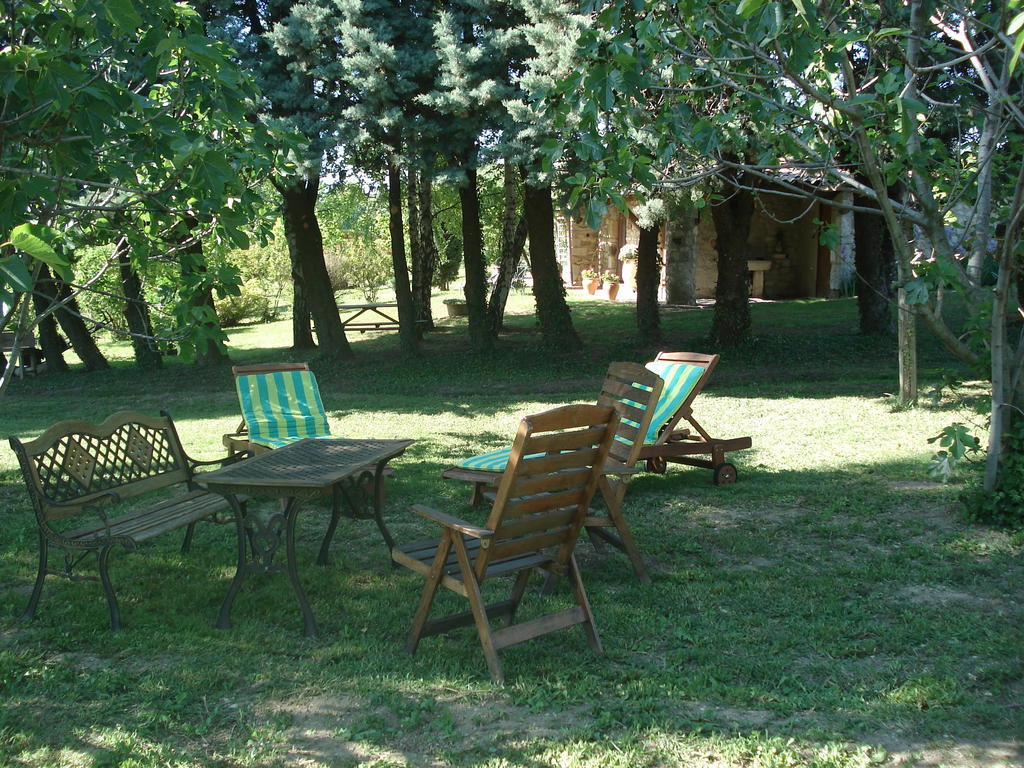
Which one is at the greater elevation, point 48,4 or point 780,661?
point 48,4

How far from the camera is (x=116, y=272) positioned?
1916 centimetres

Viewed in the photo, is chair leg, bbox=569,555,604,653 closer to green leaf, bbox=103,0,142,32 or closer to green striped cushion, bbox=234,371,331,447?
green leaf, bbox=103,0,142,32

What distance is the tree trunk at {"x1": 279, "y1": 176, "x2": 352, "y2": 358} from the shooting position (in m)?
15.2

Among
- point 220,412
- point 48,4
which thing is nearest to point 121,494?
point 48,4

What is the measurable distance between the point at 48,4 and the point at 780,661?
413 cm

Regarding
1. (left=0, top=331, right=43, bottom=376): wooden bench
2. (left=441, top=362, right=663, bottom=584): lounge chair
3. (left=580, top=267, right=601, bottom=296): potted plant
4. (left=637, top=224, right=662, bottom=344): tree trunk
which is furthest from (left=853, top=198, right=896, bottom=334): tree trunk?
(left=0, top=331, right=43, bottom=376): wooden bench

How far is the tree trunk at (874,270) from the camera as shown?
1465 centimetres

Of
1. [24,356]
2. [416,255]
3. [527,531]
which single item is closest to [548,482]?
[527,531]

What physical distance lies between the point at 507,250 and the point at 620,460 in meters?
10.7

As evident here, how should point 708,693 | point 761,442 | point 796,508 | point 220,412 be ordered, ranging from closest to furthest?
point 708,693, point 796,508, point 761,442, point 220,412

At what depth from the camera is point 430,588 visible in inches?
155

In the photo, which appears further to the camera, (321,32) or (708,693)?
(321,32)

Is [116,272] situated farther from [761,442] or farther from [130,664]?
[130,664]

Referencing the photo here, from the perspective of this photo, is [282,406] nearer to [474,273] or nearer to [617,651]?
[617,651]
